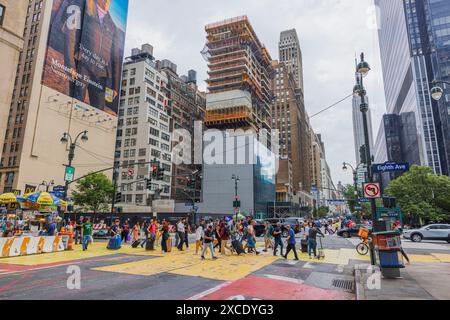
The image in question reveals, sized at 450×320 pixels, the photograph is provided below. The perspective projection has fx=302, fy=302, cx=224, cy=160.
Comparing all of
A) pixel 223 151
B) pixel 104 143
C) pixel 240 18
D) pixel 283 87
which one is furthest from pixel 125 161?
pixel 283 87

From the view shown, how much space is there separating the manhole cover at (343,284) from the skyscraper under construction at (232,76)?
3578 inches

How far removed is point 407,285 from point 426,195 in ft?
147

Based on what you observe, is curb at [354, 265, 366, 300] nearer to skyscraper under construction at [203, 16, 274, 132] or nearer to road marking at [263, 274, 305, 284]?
road marking at [263, 274, 305, 284]

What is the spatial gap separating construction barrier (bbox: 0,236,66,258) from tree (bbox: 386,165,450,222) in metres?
46.0

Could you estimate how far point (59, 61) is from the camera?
6669cm

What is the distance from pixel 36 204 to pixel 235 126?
84.4 meters

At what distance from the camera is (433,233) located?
25609mm

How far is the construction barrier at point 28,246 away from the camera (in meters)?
15.4

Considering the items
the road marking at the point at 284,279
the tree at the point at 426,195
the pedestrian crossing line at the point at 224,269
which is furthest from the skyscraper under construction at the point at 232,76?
the road marking at the point at 284,279

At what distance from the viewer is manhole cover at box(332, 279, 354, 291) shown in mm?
8969

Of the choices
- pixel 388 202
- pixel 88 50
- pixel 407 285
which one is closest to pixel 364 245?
pixel 388 202

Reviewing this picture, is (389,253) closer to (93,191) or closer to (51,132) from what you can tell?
(93,191)

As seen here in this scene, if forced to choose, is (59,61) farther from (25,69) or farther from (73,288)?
(73,288)

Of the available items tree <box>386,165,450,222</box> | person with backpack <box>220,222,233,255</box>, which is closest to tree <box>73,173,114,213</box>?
person with backpack <box>220,222,233,255</box>
